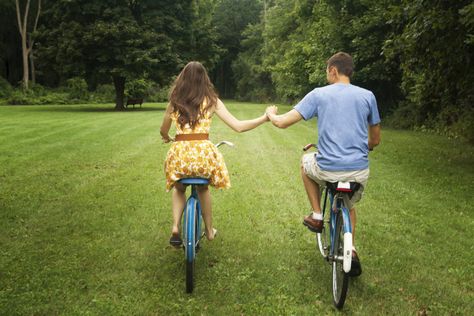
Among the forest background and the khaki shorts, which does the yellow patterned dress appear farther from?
the forest background

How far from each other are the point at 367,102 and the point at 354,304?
1737mm

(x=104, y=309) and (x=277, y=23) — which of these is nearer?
(x=104, y=309)

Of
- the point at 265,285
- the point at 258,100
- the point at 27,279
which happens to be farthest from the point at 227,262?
the point at 258,100

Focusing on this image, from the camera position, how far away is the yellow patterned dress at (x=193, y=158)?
4.09 metres

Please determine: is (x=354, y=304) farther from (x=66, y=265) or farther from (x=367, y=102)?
(x=66, y=265)

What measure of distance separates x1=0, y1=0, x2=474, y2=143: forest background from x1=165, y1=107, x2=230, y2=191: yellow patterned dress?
621 centimetres

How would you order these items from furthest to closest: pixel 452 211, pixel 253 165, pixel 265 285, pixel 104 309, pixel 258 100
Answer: pixel 258 100
pixel 253 165
pixel 452 211
pixel 265 285
pixel 104 309

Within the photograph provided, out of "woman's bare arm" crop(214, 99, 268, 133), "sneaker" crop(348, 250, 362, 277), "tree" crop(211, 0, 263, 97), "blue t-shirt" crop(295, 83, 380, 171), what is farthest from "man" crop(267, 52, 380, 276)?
"tree" crop(211, 0, 263, 97)

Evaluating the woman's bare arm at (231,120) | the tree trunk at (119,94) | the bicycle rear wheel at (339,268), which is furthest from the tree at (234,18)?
A: the bicycle rear wheel at (339,268)

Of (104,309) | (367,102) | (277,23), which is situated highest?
(277,23)

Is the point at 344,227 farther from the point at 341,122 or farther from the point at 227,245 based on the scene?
the point at 227,245

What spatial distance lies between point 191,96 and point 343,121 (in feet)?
4.46

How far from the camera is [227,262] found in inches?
190

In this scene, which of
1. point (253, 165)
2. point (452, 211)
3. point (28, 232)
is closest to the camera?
point (28, 232)
